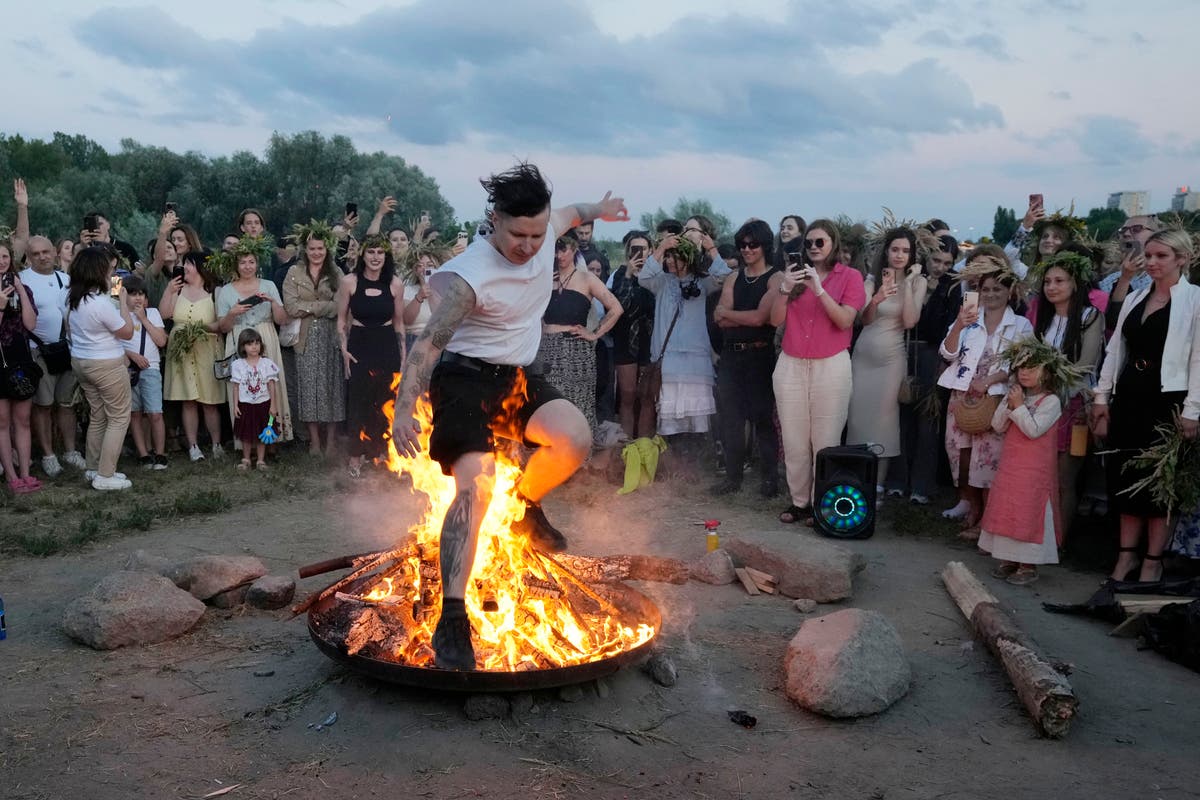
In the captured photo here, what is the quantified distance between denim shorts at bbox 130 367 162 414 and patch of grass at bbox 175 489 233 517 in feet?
5.61

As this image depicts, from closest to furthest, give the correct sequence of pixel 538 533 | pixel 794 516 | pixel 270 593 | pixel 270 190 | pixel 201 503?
1. pixel 538 533
2. pixel 270 593
3. pixel 794 516
4. pixel 201 503
5. pixel 270 190

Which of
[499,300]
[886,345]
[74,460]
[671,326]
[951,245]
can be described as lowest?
[74,460]

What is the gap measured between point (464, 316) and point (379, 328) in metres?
5.36

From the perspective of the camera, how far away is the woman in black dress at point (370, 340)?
9578 mm

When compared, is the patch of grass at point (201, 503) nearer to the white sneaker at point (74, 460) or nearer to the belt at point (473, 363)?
the white sneaker at point (74, 460)

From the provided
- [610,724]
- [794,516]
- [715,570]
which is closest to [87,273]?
[715,570]

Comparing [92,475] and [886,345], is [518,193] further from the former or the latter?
[92,475]

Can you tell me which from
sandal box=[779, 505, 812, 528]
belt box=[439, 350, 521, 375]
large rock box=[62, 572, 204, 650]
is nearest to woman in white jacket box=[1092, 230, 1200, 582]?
sandal box=[779, 505, 812, 528]

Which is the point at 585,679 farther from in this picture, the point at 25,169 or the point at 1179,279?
the point at 25,169

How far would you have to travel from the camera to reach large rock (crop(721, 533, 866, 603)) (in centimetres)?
582

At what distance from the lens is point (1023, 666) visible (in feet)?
14.3

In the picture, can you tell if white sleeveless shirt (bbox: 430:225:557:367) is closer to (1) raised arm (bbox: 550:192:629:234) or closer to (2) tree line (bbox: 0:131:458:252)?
(1) raised arm (bbox: 550:192:629:234)

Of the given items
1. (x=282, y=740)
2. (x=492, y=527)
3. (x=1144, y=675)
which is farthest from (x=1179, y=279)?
(x=282, y=740)

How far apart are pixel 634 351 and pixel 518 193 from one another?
17.2ft
